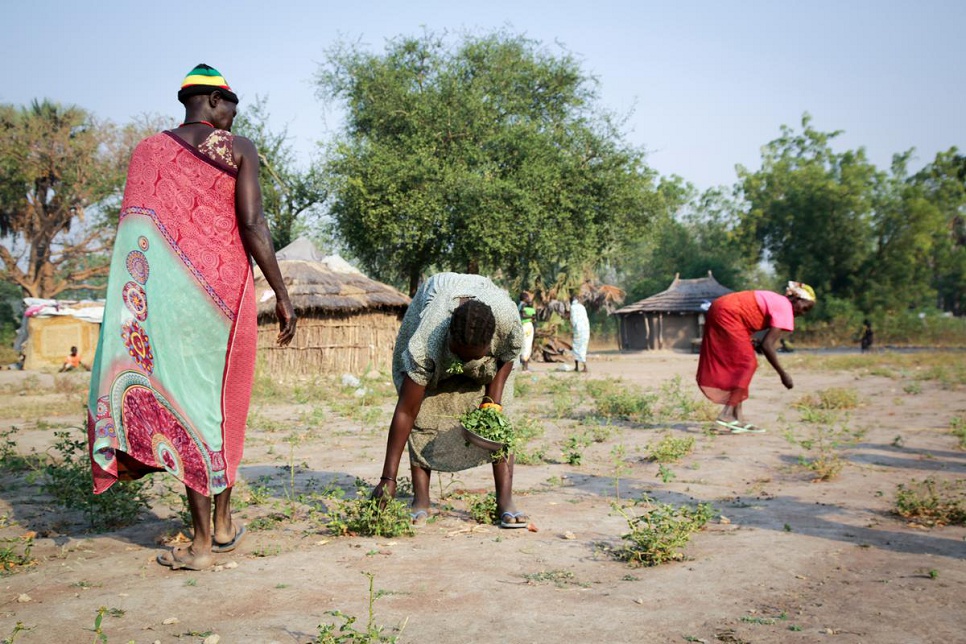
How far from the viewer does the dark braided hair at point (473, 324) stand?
390 centimetres

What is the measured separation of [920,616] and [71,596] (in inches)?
130

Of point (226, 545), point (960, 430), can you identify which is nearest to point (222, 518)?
point (226, 545)

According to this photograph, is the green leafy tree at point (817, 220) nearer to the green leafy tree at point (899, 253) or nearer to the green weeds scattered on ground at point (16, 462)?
the green leafy tree at point (899, 253)

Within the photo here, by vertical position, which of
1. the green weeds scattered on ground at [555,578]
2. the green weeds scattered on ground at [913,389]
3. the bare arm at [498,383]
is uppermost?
the bare arm at [498,383]

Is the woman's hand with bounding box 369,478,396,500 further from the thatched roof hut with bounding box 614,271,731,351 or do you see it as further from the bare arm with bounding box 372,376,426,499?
the thatched roof hut with bounding box 614,271,731,351

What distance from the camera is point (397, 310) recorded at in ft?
62.8

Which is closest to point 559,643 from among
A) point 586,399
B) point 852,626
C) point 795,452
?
point 852,626

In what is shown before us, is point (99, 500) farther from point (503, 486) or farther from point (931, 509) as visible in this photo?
point (931, 509)

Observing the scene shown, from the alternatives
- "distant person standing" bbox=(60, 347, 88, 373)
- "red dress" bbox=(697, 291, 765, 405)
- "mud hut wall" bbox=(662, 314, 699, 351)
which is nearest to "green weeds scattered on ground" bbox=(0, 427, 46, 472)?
"red dress" bbox=(697, 291, 765, 405)

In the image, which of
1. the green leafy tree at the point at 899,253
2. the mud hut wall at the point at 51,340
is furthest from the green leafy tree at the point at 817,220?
the mud hut wall at the point at 51,340

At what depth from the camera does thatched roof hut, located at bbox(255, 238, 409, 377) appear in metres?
17.2

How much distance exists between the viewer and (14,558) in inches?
142

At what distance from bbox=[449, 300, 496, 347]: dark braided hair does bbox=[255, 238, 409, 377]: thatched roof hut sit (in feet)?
42.9

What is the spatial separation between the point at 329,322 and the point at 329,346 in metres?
0.53
